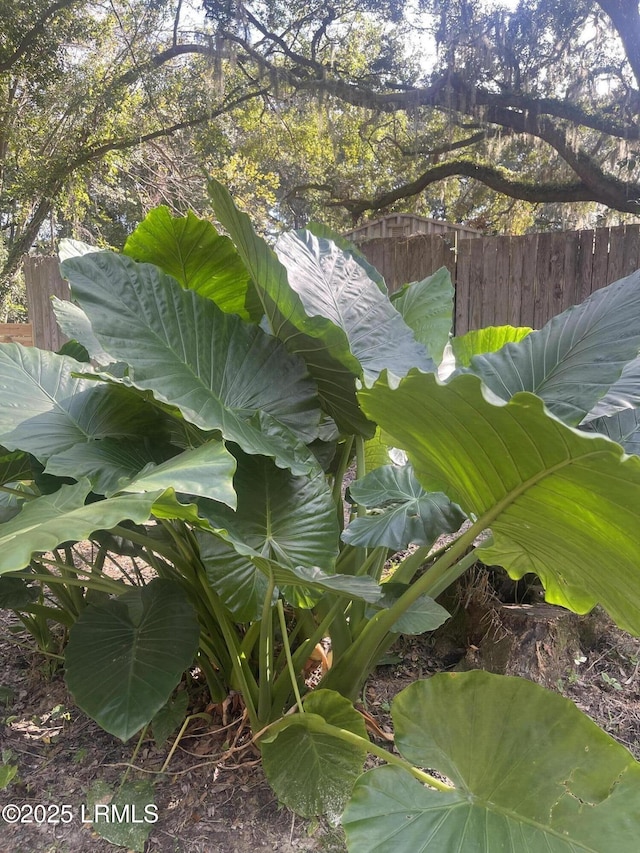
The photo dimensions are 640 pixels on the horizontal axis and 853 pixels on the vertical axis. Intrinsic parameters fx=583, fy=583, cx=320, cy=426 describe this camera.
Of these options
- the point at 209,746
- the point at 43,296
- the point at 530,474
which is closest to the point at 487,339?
the point at 530,474

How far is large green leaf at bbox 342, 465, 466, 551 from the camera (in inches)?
42.7

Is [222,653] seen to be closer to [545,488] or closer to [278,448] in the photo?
[278,448]

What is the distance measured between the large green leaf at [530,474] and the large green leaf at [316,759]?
1.51ft

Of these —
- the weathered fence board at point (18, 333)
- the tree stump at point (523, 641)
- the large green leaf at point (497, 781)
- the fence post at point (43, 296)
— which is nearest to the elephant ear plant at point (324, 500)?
the large green leaf at point (497, 781)

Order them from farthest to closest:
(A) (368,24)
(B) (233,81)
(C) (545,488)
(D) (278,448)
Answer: (B) (233,81), (A) (368,24), (D) (278,448), (C) (545,488)

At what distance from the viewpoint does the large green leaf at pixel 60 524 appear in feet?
2.02

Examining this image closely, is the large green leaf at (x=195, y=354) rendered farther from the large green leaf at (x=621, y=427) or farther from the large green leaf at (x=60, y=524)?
the large green leaf at (x=621, y=427)

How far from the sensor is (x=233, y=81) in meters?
8.27

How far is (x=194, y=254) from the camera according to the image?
1.38m

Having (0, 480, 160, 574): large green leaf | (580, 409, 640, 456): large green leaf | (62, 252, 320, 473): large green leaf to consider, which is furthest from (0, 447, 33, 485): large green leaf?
(580, 409, 640, 456): large green leaf

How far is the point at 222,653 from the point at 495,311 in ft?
10.1

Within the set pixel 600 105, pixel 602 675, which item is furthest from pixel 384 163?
pixel 602 675

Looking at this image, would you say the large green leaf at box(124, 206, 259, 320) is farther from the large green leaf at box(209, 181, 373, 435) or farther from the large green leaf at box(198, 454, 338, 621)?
the large green leaf at box(198, 454, 338, 621)

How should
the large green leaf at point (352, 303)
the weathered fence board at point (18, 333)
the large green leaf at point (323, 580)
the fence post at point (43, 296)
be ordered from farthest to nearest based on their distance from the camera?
the weathered fence board at point (18, 333) → the fence post at point (43, 296) → the large green leaf at point (352, 303) → the large green leaf at point (323, 580)
